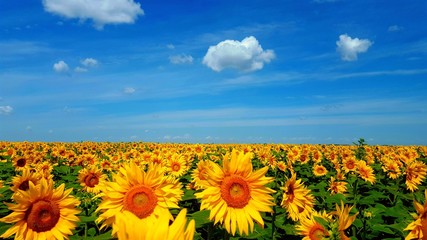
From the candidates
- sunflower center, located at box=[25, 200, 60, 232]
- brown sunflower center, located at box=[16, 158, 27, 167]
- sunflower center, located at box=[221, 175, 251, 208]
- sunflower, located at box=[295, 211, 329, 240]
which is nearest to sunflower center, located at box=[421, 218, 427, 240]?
sunflower, located at box=[295, 211, 329, 240]

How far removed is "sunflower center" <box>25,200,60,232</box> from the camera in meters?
5.11

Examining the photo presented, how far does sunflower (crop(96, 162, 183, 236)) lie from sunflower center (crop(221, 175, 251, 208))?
0.61 meters

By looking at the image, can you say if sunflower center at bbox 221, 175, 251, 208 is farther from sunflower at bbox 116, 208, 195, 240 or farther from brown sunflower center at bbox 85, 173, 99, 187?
brown sunflower center at bbox 85, 173, 99, 187

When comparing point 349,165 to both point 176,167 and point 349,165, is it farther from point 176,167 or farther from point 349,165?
point 176,167

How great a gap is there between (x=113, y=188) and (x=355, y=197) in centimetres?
683

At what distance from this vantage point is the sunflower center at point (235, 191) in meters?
→ 4.31

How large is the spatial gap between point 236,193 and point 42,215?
8.70 feet

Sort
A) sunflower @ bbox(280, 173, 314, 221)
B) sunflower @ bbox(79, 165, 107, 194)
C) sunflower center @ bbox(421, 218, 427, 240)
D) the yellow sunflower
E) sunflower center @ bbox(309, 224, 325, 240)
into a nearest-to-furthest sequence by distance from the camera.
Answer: sunflower center @ bbox(421, 218, 427, 240), sunflower center @ bbox(309, 224, 325, 240), sunflower @ bbox(280, 173, 314, 221), sunflower @ bbox(79, 165, 107, 194), the yellow sunflower

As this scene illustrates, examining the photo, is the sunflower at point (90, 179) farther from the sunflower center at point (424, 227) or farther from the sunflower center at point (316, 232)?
the sunflower center at point (424, 227)

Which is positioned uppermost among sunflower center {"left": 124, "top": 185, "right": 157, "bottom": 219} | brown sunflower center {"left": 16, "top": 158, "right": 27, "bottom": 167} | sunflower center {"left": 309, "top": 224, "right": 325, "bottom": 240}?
brown sunflower center {"left": 16, "top": 158, "right": 27, "bottom": 167}

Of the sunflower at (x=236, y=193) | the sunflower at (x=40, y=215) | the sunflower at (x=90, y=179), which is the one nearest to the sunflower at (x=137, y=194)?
the sunflower at (x=236, y=193)

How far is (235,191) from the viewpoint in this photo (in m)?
4.37

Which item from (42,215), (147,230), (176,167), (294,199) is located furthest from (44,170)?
(147,230)

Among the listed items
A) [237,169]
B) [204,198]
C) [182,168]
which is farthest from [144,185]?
[182,168]
